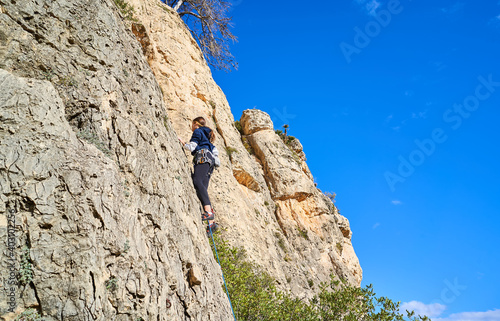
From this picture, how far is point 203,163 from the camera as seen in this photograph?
9.27 meters

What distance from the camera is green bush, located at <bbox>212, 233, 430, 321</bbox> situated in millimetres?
8992

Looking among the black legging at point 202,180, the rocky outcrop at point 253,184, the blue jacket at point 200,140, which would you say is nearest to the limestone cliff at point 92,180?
the black legging at point 202,180

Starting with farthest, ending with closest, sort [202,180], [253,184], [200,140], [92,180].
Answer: [253,184], [200,140], [202,180], [92,180]

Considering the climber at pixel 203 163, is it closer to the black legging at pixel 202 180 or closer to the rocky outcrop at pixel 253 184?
the black legging at pixel 202 180

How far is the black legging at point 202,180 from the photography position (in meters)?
8.97

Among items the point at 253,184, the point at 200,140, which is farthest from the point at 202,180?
the point at 253,184

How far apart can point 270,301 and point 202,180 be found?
3.76 m

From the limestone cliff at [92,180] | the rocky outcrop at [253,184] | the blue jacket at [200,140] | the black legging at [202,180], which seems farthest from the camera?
the rocky outcrop at [253,184]

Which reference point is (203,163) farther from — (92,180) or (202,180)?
(92,180)

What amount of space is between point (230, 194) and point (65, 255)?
781cm

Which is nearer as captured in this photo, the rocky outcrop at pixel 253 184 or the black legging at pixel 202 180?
the black legging at pixel 202 180

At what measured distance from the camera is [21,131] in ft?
15.0

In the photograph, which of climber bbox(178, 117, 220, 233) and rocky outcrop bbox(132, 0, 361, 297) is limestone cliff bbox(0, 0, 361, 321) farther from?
rocky outcrop bbox(132, 0, 361, 297)

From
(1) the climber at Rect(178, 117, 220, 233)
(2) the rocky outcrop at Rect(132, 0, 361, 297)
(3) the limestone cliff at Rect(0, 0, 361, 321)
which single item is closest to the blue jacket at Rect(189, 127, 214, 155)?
(1) the climber at Rect(178, 117, 220, 233)
